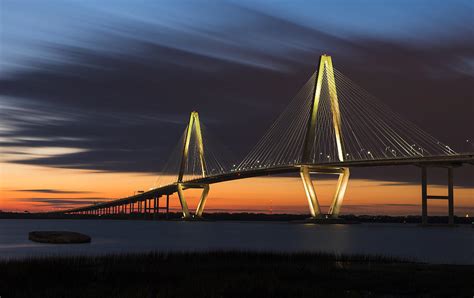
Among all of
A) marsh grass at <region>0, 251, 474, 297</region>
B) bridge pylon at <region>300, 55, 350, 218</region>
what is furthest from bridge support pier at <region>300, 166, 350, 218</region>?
marsh grass at <region>0, 251, 474, 297</region>

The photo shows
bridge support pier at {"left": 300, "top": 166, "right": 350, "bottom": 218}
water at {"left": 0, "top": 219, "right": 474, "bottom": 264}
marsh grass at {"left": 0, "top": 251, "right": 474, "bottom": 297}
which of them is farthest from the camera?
bridge support pier at {"left": 300, "top": 166, "right": 350, "bottom": 218}

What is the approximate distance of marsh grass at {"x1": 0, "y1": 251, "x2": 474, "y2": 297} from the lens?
67.5 ft

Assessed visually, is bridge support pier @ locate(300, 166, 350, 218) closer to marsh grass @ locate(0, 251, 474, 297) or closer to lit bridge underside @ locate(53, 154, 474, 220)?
lit bridge underside @ locate(53, 154, 474, 220)

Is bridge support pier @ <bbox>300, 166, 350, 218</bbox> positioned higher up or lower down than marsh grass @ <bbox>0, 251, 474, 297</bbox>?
higher up

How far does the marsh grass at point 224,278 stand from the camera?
20.6 meters

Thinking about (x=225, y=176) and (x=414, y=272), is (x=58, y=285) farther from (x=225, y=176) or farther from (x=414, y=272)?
(x=225, y=176)

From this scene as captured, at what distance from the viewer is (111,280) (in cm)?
A: 2319

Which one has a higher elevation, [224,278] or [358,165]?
[358,165]

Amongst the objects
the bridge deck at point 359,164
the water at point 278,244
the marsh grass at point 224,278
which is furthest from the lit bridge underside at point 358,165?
the marsh grass at point 224,278

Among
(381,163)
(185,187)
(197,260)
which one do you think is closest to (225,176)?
(185,187)

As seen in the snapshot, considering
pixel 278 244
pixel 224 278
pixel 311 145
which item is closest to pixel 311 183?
pixel 311 145

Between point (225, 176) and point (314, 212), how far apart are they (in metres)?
22.2

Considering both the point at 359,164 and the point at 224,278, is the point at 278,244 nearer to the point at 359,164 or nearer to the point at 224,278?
the point at 359,164

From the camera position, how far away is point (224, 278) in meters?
23.3
